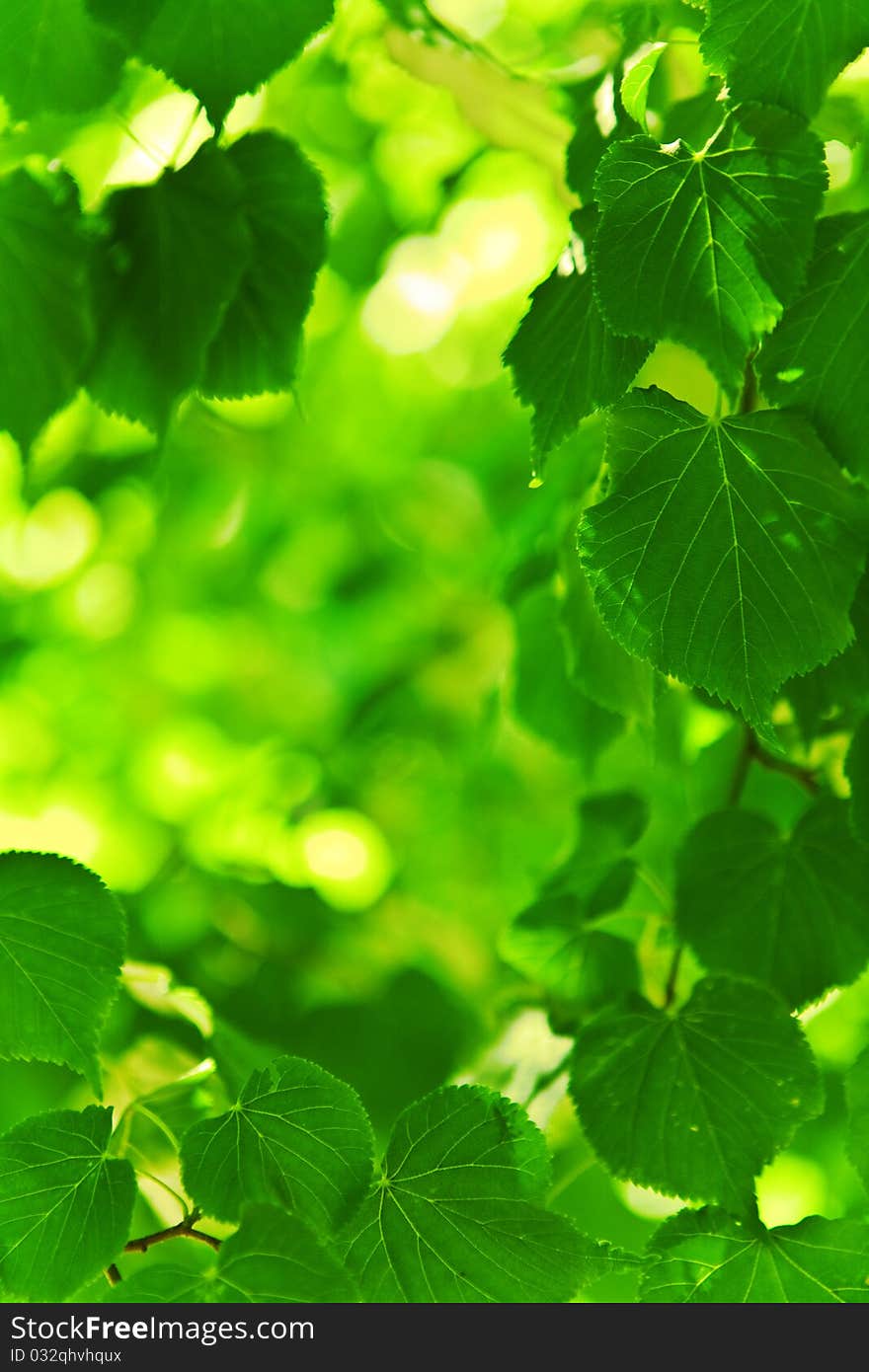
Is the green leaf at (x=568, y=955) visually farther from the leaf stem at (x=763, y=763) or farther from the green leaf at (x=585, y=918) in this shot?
the leaf stem at (x=763, y=763)

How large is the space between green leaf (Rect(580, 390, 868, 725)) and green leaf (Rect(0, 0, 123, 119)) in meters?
0.28

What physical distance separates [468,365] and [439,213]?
267 millimetres

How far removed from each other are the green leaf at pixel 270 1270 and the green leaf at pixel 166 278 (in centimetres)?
35

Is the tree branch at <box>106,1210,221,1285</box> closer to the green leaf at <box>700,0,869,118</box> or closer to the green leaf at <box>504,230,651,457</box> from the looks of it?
the green leaf at <box>504,230,651,457</box>

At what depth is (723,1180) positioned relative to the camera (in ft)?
1.47

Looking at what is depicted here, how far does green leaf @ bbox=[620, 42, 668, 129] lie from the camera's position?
1.49 feet

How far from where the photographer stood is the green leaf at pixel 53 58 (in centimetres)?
49

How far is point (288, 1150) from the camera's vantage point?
43 cm

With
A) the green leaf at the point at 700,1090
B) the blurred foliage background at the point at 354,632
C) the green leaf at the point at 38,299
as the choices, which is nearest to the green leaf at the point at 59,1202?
the green leaf at the point at 700,1090

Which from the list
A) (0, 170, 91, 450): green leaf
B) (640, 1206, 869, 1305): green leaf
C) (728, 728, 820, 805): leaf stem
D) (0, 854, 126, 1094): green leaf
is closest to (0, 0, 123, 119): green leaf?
(0, 170, 91, 450): green leaf

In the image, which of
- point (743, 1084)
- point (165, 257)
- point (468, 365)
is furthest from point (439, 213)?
point (743, 1084)

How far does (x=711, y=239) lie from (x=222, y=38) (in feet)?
0.67

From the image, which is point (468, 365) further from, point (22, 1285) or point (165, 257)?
point (22, 1285)

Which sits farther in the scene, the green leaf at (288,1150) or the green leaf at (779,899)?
the green leaf at (779,899)
